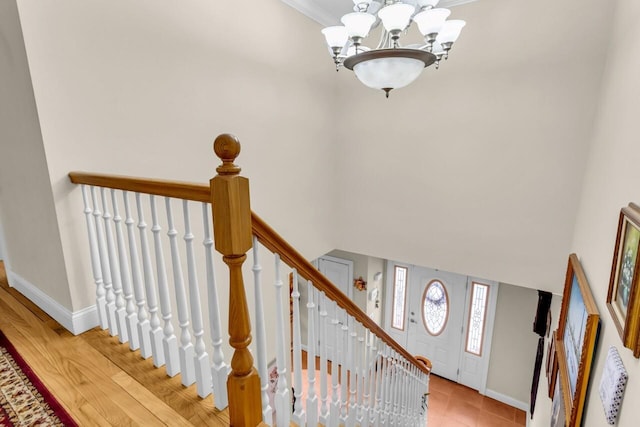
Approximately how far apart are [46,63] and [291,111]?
204 cm

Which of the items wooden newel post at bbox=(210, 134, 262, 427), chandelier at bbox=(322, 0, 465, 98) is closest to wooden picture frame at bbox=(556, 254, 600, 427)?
chandelier at bbox=(322, 0, 465, 98)

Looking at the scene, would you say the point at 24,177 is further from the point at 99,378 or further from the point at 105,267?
the point at 99,378

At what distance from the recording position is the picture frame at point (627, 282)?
1.23 meters

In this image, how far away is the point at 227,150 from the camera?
960mm

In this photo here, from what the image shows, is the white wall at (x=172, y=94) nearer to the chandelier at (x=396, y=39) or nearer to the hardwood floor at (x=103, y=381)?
the hardwood floor at (x=103, y=381)

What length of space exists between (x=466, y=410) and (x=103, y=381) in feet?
17.8

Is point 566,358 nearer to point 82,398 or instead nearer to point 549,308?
Result: point 549,308

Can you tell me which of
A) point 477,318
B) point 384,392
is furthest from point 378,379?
point 477,318

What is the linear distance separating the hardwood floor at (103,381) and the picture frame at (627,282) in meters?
1.58

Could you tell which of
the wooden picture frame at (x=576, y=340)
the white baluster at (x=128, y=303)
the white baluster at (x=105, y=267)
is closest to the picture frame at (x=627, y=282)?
the wooden picture frame at (x=576, y=340)

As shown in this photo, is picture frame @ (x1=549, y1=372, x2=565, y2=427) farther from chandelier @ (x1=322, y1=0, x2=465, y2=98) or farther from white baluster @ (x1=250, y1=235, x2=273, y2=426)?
chandelier @ (x1=322, y1=0, x2=465, y2=98)

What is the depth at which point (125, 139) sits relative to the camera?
2039mm

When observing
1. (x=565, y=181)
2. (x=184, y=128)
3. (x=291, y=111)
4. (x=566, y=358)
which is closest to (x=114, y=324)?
(x=184, y=128)

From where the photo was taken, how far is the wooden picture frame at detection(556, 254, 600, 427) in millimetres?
1742
